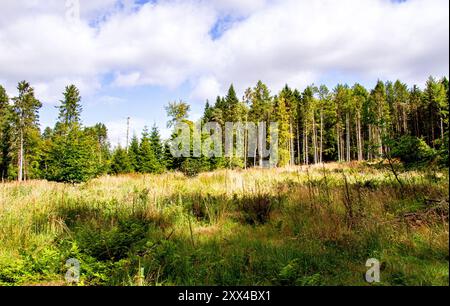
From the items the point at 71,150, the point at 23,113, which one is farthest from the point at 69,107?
the point at 71,150

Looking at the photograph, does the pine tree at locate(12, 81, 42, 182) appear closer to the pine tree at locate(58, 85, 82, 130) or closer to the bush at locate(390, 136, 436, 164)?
the pine tree at locate(58, 85, 82, 130)

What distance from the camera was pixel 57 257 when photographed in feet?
10.4

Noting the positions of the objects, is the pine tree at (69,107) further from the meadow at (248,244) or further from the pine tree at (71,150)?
the meadow at (248,244)

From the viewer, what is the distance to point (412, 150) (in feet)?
13.6

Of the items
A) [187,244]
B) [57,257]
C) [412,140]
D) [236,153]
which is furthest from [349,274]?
[236,153]

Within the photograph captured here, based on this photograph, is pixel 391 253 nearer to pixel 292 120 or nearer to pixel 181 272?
pixel 181 272

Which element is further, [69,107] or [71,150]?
[69,107]

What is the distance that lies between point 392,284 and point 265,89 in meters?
42.1
